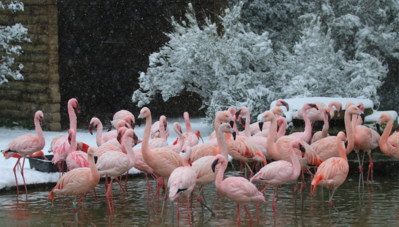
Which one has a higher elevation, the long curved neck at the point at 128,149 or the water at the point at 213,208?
the long curved neck at the point at 128,149

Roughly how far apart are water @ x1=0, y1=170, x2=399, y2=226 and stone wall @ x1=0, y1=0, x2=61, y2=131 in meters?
6.04

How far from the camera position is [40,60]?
12.4 meters

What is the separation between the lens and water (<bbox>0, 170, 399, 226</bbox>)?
4988mm

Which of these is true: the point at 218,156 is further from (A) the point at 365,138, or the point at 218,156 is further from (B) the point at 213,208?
(A) the point at 365,138

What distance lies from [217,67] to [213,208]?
5.82m

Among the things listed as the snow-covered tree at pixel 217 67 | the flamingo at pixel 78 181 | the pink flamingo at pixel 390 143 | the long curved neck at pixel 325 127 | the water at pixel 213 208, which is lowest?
the water at pixel 213 208

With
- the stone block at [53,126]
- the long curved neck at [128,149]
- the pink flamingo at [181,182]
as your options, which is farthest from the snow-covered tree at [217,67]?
the pink flamingo at [181,182]

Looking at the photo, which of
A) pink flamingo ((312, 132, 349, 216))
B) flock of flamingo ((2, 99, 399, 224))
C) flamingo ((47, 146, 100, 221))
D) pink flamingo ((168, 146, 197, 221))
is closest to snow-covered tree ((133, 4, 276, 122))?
flock of flamingo ((2, 99, 399, 224))

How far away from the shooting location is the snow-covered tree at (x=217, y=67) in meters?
11.0

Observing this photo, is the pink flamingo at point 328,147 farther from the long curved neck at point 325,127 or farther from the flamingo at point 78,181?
the flamingo at point 78,181

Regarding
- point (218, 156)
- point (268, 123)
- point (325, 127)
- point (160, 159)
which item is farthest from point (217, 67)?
point (218, 156)

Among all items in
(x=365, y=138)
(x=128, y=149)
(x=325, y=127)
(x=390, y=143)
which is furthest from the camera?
(x=325, y=127)

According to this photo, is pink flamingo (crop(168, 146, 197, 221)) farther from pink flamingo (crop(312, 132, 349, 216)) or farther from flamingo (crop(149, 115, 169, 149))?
flamingo (crop(149, 115, 169, 149))

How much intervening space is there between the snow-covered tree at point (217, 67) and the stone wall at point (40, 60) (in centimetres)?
254
